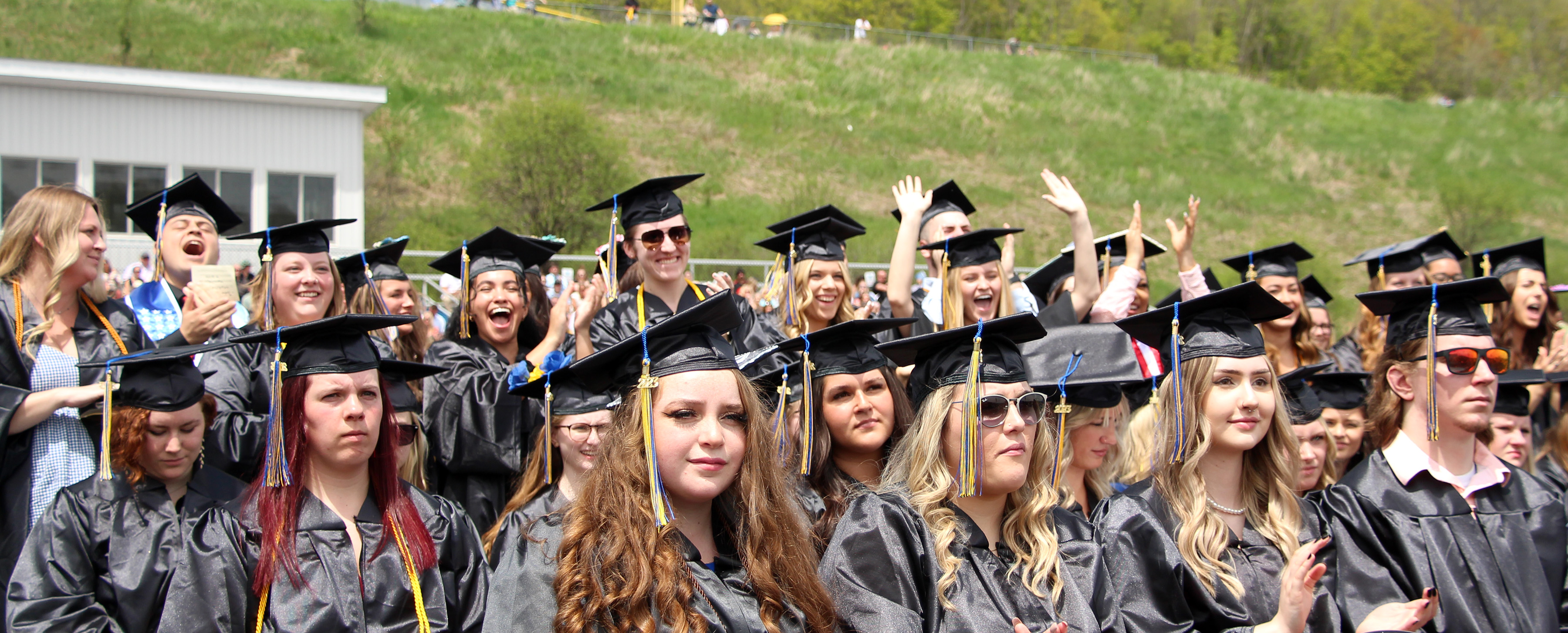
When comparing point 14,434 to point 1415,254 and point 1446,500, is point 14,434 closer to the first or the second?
point 1446,500

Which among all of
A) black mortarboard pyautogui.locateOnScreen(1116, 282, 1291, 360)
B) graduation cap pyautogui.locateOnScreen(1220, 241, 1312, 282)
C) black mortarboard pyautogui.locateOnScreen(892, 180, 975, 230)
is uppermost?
black mortarboard pyautogui.locateOnScreen(892, 180, 975, 230)

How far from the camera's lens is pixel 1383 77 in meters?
62.3

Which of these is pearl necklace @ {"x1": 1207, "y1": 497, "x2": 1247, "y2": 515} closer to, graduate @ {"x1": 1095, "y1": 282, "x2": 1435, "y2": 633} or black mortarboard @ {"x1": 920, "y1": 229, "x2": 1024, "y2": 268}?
graduate @ {"x1": 1095, "y1": 282, "x2": 1435, "y2": 633}

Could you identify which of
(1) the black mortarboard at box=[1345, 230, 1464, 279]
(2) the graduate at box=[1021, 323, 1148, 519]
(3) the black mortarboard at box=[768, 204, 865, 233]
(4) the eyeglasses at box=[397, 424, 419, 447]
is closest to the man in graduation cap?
(4) the eyeglasses at box=[397, 424, 419, 447]

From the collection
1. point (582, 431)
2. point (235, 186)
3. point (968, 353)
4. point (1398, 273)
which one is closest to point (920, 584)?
point (968, 353)

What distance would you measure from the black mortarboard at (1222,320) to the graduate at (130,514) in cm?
319

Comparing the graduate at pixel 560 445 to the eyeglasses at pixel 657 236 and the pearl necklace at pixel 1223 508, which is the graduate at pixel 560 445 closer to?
the eyeglasses at pixel 657 236

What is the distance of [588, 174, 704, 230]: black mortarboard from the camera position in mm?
4836

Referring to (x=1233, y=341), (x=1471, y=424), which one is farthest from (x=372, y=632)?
(x=1471, y=424)

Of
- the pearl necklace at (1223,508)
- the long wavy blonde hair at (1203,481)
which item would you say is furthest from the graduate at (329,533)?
the pearl necklace at (1223,508)

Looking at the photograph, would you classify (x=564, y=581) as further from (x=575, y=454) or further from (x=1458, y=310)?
(x=1458, y=310)

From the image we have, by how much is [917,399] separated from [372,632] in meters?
1.79

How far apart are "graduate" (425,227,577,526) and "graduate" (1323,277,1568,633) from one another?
10.1ft

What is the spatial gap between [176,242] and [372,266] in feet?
3.70
